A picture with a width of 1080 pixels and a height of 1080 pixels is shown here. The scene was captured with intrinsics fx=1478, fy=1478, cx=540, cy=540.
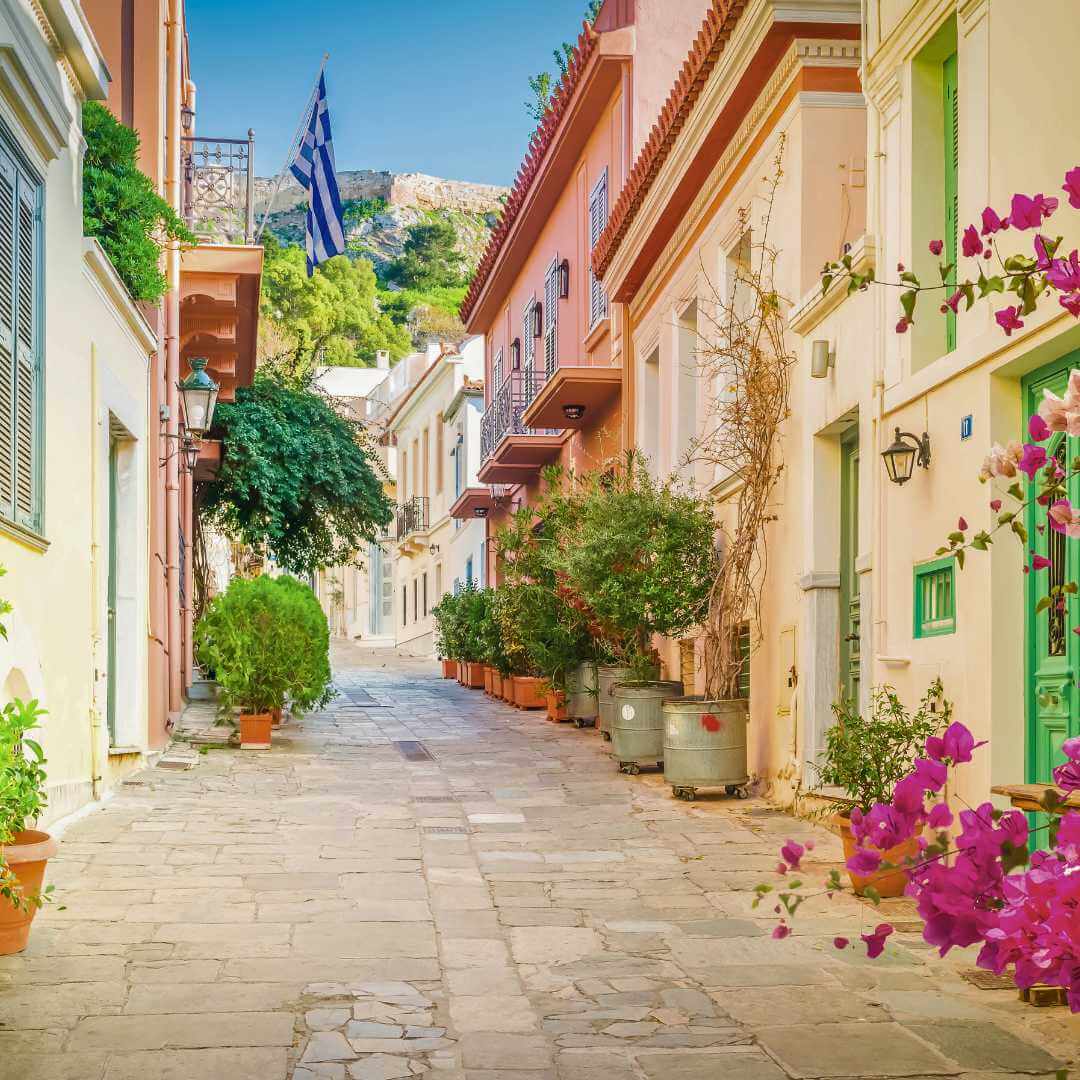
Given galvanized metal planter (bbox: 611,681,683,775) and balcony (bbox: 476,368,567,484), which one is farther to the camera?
balcony (bbox: 476,368,567,484)

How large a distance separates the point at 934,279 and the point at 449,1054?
536cm

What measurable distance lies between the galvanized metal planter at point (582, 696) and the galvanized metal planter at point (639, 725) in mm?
3619

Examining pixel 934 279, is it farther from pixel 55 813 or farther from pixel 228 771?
pixel 228 771

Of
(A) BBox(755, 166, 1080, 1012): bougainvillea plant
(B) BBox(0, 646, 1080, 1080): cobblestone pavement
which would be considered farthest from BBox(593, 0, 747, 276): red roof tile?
(A) BBox(755, 166, 1080, 1012): bougainvillea plant

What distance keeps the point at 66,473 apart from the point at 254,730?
5279 millimetres

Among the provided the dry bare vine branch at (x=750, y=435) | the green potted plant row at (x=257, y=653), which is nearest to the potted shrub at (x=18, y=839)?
the dry bare vine branch at (x=750, y=435)

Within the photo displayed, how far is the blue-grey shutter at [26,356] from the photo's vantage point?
7.84 m

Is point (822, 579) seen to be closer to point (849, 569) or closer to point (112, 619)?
point (849, 569)

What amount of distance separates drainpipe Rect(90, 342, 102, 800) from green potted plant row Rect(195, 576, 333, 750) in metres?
3.52

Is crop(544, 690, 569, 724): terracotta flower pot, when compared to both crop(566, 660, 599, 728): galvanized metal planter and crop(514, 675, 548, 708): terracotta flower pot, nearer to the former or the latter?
crop(566, 660, 599, 728): galvanized metal planter

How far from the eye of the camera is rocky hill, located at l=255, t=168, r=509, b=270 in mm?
83688

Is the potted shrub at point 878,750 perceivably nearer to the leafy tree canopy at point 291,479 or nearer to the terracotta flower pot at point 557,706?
the terracotta flower pot at point 557,706

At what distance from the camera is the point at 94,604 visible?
32.6ft

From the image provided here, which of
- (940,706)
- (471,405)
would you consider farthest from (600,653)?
(471,405)
